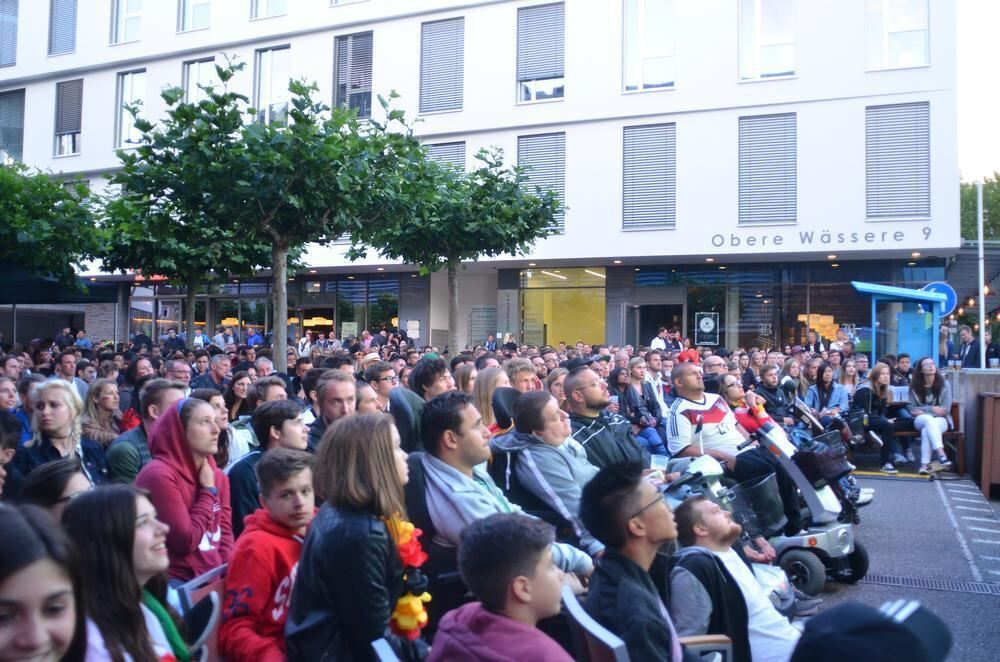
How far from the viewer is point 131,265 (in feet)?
60.2

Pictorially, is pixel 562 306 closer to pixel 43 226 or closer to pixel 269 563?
pixel 43 226

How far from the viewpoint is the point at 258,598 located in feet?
10.3

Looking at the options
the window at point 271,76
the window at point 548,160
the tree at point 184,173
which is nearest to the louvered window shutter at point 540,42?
the window at point 548,160

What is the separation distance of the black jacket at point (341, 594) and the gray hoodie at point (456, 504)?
0.77 metres

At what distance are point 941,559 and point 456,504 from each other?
591cm

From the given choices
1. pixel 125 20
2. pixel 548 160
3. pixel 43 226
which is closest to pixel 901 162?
pixel 548 160

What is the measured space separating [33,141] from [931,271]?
30.3 m

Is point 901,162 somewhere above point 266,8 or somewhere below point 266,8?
below

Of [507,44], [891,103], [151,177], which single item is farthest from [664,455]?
[507,44]

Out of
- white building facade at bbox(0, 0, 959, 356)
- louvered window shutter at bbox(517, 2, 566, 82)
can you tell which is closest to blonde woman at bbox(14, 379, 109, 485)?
white building facade at bbox(0, 0, 959, 356)

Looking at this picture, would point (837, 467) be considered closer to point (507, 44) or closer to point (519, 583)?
point (519, 583)

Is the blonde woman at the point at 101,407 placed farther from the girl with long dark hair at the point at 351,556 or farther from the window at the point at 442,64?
the window at the point at 442,64

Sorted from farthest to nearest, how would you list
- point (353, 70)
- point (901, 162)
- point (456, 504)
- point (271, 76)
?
point (271, 76) < point (353, 70) < point (901, 162) < point (456, 504)

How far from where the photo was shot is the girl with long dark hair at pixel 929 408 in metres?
12.2
